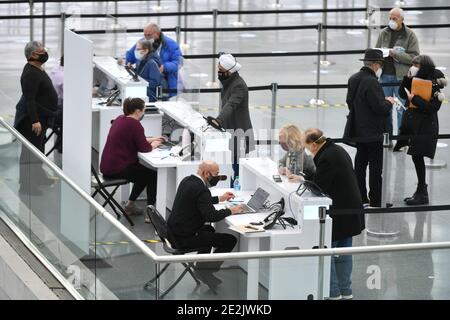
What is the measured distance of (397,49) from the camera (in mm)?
17906

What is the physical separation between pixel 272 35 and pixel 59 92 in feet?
39.9

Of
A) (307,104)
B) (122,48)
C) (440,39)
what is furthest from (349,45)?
(122,48)

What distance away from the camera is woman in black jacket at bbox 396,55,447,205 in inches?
614

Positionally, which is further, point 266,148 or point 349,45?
point 349,45

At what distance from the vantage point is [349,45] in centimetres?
2747

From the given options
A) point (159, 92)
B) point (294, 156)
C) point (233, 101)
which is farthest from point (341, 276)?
point (159, 92)

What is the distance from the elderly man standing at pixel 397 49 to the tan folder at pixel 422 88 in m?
2.11

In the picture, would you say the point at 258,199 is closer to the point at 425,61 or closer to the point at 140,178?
the point at 140,178

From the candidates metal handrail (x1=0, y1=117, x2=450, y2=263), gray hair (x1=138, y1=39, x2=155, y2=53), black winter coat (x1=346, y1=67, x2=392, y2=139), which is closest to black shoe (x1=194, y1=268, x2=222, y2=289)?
metal handrail (x1=0, y1=117, x2=450, y2=263)

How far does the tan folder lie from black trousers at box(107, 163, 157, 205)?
321 cm

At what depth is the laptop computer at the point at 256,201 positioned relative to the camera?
13289 mm

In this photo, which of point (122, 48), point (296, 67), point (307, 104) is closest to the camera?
point (122, 48)

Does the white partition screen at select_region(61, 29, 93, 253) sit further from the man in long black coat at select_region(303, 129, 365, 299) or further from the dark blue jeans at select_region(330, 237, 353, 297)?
Result: the dark blue jeans at select_region(330, 237, 353, 297)
